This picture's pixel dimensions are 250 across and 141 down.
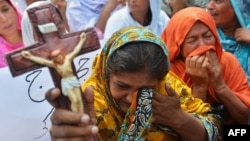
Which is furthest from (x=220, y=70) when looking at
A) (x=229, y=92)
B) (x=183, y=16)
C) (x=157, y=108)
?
(x=157, y=108)

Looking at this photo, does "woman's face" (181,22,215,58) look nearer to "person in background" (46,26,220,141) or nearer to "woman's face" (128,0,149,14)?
"person in background" (46,26,220,141)

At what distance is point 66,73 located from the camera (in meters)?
1.45

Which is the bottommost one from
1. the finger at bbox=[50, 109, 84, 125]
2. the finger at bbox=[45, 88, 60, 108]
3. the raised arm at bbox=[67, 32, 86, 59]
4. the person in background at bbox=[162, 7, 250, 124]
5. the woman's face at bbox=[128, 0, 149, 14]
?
the person in background at bbox=[162, 7, 250, 124]

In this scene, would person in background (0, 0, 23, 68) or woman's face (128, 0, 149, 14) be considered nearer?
person in background (0, 0, 23, 68)

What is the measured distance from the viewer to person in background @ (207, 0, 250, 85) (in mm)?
3041

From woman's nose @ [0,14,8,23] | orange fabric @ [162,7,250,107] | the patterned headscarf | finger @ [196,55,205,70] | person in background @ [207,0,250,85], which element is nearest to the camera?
the patterned headscarf

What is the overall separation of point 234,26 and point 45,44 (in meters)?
1.88

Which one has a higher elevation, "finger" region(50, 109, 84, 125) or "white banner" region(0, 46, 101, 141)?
"finger" region(50, 109, 84, 125)

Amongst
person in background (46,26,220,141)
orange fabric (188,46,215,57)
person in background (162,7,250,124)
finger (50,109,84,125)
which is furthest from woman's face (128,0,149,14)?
finger (50,109,84,125)

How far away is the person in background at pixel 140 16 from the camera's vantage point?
334cm

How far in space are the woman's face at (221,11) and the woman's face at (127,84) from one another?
1.36 metres

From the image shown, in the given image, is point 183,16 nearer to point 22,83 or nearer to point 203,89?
point 203,89

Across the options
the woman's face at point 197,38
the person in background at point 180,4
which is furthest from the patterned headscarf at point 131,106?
the person in background at point 180,4

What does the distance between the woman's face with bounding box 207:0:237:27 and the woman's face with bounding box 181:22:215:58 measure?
50 centimetres
